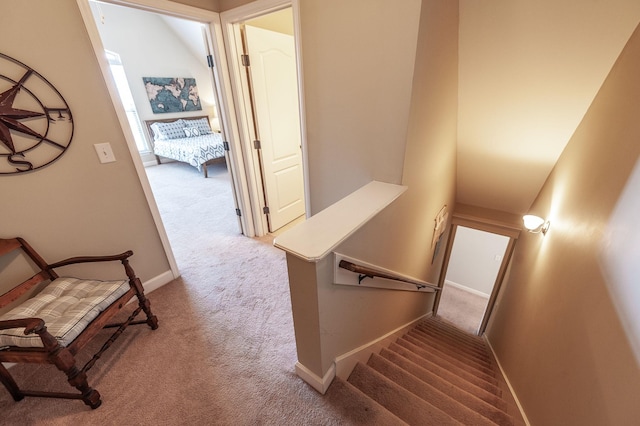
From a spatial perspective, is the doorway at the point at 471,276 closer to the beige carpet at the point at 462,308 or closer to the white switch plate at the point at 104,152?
the beige carpet at the point at 462,308

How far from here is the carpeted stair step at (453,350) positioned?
8.23ft

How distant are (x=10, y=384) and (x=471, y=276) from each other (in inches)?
231

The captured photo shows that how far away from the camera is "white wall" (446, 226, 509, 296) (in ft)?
15.2

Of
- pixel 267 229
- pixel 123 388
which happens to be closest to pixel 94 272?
pixel 123 388

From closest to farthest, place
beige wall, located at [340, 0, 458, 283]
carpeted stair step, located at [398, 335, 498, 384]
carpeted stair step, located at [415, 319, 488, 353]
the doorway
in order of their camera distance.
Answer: beige wall, located at [340, 0, 458, 283], carpeted stair step, located at [398, 335, 498, 384], carpeted stair step, located at [415, 319, 488, 353], the doorway

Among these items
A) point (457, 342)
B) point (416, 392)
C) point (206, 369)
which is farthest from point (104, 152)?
point (457, 342)

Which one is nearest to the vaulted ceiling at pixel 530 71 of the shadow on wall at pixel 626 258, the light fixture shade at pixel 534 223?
the light fixture shade at pixel 534 223

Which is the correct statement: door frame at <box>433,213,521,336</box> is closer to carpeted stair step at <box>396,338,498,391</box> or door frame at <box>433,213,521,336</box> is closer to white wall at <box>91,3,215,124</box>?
carpeted stair step at <box>396,338,498,391</box>

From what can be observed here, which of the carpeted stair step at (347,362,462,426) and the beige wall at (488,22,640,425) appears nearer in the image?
the beige wall at (488,22,640,425)

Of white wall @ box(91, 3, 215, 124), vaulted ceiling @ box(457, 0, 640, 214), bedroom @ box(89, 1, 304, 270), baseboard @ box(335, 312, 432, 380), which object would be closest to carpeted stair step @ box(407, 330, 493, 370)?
baseboard @ box(335, 312, 432, 380)

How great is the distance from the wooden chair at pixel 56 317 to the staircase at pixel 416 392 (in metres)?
1.27

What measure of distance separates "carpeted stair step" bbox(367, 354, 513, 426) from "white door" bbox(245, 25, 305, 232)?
194 centimetres

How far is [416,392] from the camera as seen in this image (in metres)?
1.49

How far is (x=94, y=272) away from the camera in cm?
178
